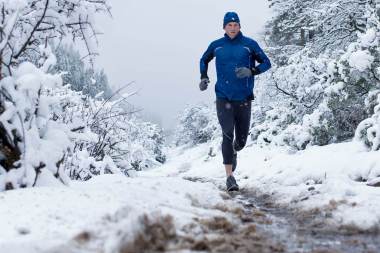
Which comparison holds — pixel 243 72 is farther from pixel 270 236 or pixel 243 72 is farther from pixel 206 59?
pixel 270 236

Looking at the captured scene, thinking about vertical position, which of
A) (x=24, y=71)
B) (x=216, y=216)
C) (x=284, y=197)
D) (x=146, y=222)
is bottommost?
(x=284, y=197)

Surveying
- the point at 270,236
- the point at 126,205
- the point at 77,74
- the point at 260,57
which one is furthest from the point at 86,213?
the point at 77,74

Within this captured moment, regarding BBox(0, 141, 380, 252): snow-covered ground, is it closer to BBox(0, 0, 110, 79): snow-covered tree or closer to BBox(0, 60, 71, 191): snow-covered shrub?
BBox(0, 60, 71, 191): snow-covered shrub

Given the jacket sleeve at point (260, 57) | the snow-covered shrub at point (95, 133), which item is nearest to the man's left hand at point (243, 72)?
the jacket sleeve at point (260, 57)

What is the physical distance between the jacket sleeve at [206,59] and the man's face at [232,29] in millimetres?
280

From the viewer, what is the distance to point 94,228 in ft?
7.16

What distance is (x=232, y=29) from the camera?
5883 millimetres

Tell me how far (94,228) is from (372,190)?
280cm

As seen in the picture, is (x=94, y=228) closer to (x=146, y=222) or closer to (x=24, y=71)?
(x=146, y=222)

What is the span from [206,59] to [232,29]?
548 mm

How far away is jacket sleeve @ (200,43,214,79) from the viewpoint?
611 centimetres

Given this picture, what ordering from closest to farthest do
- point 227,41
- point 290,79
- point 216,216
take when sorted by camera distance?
point 216,216 → point 227,41 → point 290,79

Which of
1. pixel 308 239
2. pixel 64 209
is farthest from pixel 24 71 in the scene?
pixel 308 239

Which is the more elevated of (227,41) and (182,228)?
(227,41)
